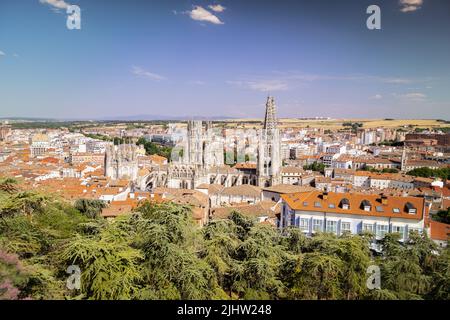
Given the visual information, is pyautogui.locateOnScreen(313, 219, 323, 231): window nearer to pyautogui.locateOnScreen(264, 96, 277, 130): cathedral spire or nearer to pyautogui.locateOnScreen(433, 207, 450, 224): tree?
pyautogui.locateOnScreen(433, 207, 450, 224): tree

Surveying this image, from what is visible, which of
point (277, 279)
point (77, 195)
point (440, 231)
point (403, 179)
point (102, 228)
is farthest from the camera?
point (403, 179)

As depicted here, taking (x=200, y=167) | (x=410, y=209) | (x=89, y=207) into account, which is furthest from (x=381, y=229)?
(x=200, y=167)

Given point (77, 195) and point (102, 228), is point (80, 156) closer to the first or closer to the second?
point (77, 195)

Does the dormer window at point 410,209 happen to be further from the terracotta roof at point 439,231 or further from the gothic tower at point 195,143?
the gothic tower at point 195,143

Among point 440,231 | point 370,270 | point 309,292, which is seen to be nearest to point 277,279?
point 309,292

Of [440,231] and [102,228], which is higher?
[102,228]

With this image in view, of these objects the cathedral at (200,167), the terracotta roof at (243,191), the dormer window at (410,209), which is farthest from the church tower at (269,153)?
the dormer window at (410,209)

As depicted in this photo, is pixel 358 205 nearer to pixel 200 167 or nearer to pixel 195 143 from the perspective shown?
pixel 200 167
